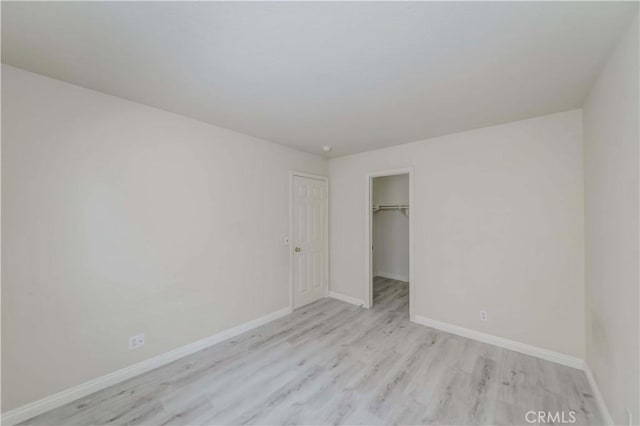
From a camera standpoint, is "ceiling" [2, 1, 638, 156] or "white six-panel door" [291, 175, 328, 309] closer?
"ceiling" [2, 1, 638, 156]

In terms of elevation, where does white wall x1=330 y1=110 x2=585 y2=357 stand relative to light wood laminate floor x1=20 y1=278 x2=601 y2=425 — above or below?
above

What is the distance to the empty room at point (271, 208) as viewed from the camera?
1.37 metres

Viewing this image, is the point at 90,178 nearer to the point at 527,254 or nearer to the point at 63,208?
the point at 63,208

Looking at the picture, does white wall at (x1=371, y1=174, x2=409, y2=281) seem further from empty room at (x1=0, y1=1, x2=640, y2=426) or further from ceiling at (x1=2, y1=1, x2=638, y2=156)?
ceiling at (x1=2, y1=1, x2=638, y2=156)

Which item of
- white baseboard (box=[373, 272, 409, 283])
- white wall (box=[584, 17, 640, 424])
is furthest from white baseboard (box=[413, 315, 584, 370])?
white baseboard (box=[373, 272, 409, 283])

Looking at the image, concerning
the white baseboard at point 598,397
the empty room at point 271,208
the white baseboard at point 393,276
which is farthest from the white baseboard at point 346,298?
the white baseboard at point 598,397

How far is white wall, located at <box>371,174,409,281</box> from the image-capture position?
5246 millimetres

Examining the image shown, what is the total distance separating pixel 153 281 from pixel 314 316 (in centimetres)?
211

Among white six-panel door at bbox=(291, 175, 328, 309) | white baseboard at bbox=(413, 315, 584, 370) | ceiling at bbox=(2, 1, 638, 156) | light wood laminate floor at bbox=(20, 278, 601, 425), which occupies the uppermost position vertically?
ceiling at bbox=(2, 1, 638, 156)

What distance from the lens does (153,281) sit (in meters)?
2.34

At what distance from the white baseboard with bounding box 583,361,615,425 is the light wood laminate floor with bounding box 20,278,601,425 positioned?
51 mm

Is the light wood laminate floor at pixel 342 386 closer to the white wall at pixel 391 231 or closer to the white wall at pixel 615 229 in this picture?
the white wall at pixel 615 229

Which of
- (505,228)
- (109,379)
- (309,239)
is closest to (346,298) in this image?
(309,239)

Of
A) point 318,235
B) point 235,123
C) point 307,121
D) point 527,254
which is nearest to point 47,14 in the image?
point 235,123
